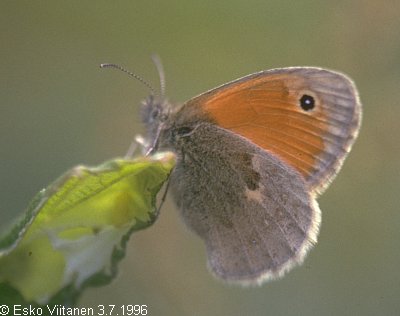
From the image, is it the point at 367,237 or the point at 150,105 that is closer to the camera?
the point at 150,105

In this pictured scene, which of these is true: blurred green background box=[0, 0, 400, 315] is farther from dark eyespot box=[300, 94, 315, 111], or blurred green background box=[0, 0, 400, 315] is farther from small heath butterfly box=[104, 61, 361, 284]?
dark eyespot box=[300, 94, 315, 111]

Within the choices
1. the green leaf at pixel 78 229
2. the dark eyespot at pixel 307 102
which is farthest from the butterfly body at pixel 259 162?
the green leaf at pixel 78 229

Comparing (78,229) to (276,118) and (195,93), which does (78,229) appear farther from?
(195,93)

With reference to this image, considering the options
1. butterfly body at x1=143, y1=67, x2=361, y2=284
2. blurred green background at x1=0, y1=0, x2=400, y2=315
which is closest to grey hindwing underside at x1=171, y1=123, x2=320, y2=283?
butterfly body at x1=143, y1=67, x2=361, y2=284

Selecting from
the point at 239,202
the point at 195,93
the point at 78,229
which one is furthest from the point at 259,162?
the point at 195,93

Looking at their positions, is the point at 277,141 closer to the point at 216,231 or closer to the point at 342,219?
the point at 216,231

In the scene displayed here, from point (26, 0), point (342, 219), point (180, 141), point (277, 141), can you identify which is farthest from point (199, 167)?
point (26, 0)
